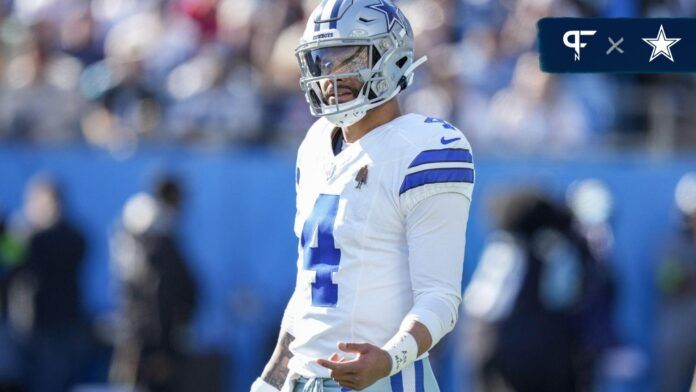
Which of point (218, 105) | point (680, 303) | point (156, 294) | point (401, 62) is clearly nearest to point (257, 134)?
point (218, 105)

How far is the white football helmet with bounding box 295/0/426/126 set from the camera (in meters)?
3.97

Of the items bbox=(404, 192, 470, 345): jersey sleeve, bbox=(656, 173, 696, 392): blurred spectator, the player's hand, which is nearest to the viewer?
the player's hand

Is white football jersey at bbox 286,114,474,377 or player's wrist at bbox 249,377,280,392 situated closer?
white football jersey at bbox 286,114,474,377

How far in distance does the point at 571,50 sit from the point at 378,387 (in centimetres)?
104

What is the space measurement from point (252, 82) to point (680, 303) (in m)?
3.38

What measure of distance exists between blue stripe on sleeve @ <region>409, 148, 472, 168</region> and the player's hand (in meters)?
0.51

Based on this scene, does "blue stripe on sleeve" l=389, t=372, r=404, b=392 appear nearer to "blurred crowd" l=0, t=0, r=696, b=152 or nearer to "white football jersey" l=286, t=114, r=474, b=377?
"white football jersey" l=286, t=114, r=474, b=377

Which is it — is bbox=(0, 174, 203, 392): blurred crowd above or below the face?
below

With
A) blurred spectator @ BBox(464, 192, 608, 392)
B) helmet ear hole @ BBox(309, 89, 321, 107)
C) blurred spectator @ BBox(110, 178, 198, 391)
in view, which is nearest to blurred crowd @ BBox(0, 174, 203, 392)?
blurred spectator @ BBox(110, 178, 198, 391)

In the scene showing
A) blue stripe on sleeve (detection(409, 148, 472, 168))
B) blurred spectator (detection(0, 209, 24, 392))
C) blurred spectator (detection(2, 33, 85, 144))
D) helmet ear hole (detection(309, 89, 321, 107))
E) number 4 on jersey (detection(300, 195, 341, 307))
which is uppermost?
blurred spectator (detection(2, 33, 85, 144))

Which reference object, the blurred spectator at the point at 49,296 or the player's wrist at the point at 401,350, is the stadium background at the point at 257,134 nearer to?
the blurred spectator at the point at 49,296

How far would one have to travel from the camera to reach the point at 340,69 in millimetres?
4012

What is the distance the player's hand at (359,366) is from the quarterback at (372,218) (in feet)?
0.12

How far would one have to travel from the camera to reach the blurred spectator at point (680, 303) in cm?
933
